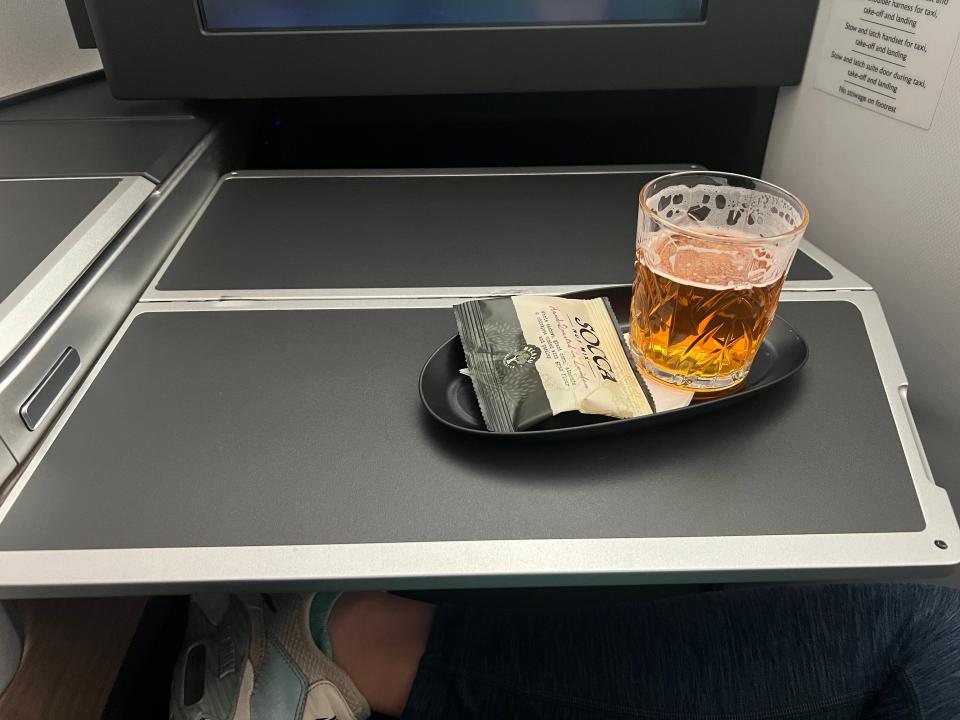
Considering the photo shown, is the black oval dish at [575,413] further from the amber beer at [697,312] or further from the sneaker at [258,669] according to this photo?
the sneaker at [258,669]

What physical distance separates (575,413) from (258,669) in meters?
0.52

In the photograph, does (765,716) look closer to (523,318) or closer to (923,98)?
(523,318)

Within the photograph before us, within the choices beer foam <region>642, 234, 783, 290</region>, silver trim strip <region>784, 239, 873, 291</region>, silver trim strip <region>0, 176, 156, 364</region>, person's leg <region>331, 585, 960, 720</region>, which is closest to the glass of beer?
beer foam <region>642, 234, 783, 290</region>

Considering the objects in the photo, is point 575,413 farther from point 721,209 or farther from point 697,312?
point 721,209

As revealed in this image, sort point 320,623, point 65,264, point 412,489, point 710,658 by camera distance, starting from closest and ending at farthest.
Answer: point 412,489, point 65,264, point 710,658, point 320,623

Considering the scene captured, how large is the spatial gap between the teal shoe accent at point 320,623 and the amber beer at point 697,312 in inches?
19.2

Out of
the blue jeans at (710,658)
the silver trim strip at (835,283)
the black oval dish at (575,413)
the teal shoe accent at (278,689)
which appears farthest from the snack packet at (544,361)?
the teal shoe accent at (278,689)

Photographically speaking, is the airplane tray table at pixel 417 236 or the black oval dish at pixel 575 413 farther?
the airplane tray table at pixel 417 236

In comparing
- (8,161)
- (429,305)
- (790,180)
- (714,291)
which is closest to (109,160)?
(8,161)

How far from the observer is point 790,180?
88 cm

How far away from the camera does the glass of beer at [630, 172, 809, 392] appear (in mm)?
464

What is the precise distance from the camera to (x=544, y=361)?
476 mm

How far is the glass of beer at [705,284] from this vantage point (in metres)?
0.46

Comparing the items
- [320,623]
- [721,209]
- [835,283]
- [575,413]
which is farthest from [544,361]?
[320,623]
